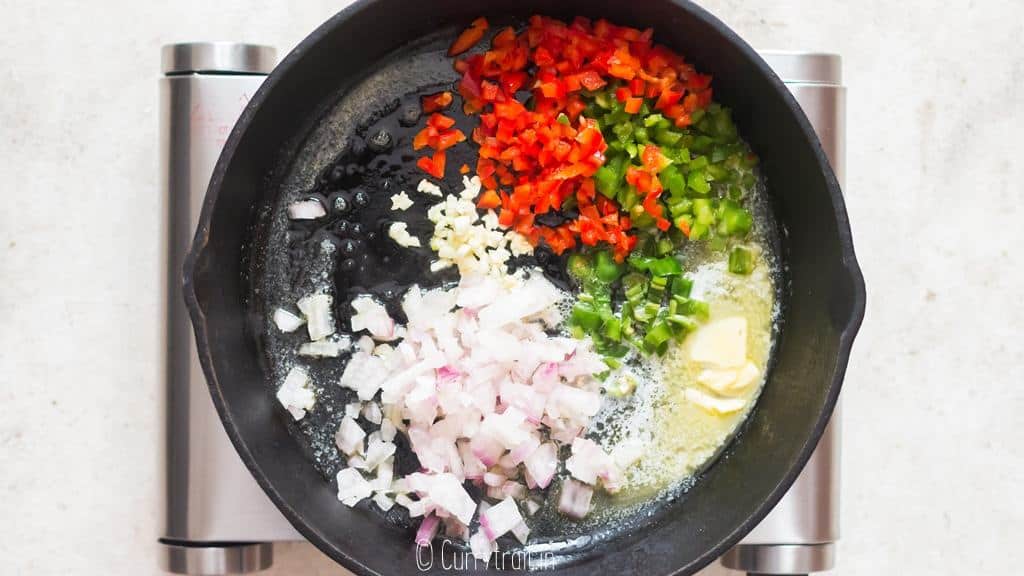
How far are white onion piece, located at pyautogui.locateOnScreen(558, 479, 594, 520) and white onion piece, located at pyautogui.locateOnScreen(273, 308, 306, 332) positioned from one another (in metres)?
0.46

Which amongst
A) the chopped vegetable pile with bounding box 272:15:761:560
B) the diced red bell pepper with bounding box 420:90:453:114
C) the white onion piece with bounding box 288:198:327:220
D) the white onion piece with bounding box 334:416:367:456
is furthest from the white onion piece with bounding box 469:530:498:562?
the diced red bell pepper with bounding box 420:90:453:114

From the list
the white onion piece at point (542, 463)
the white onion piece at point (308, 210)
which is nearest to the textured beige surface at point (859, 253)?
the white onion piece at point (308, 210)

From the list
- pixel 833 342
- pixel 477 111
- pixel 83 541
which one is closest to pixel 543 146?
pixel 477 111

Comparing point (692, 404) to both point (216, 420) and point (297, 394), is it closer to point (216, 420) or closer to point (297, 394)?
point (297, 394)

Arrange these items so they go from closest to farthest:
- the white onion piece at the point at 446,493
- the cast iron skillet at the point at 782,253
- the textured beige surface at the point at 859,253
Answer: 1. the cast iron skillet at the point at 782,253
2. the white onion piece at the point at 446,493
3. the textured beige surface at the point at 859,253

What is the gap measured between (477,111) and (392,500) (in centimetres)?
59

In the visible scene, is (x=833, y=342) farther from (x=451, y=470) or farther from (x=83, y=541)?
(x=83, y=541)

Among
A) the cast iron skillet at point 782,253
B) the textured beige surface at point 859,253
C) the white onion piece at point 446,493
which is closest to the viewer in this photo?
the cast iron skillet at point 782,253

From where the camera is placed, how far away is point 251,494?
133 cm

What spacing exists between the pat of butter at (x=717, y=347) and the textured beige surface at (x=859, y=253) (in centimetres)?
25

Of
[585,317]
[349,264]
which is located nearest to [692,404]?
[585,317]
